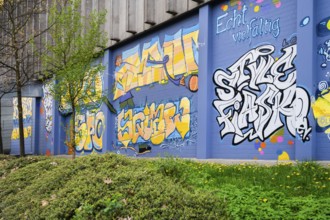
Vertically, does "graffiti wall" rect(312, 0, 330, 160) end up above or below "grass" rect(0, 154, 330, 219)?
above

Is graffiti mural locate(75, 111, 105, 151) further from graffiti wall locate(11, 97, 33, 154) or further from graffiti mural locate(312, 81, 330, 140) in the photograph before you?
graffiti mural locate(312, 81, 330, 140)

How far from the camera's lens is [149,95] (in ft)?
63.6

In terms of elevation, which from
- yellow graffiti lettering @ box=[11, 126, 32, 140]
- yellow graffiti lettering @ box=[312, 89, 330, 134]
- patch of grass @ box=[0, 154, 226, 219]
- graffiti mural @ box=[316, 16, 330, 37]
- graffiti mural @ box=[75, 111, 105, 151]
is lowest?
yellow graffiti lettering @ box=[11, 126, 32, 140]

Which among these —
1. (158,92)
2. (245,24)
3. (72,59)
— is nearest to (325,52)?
(245,24)

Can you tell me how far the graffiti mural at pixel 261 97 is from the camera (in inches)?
475

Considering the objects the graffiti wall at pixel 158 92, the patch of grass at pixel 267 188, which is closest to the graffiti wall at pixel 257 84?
the graffiti wall at pixel 158 92

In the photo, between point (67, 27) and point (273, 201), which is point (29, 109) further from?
point (273, 201)

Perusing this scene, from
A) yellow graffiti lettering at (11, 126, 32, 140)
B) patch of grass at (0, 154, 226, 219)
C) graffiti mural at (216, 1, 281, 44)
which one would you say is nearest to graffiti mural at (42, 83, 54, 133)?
yellow graffiti lettering at (11, 126, 32, 140)

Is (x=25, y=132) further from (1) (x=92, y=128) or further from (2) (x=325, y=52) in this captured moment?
(2) (x=325, y=52)

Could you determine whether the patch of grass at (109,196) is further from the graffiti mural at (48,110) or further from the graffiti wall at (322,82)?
the graffiti mural at (48,110)

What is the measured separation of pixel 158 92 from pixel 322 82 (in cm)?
866

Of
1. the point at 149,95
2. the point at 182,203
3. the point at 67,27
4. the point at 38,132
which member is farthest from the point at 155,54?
the point at 38,132

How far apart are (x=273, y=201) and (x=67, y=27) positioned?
34.8ft

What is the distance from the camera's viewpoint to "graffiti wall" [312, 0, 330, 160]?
11.0 meters
